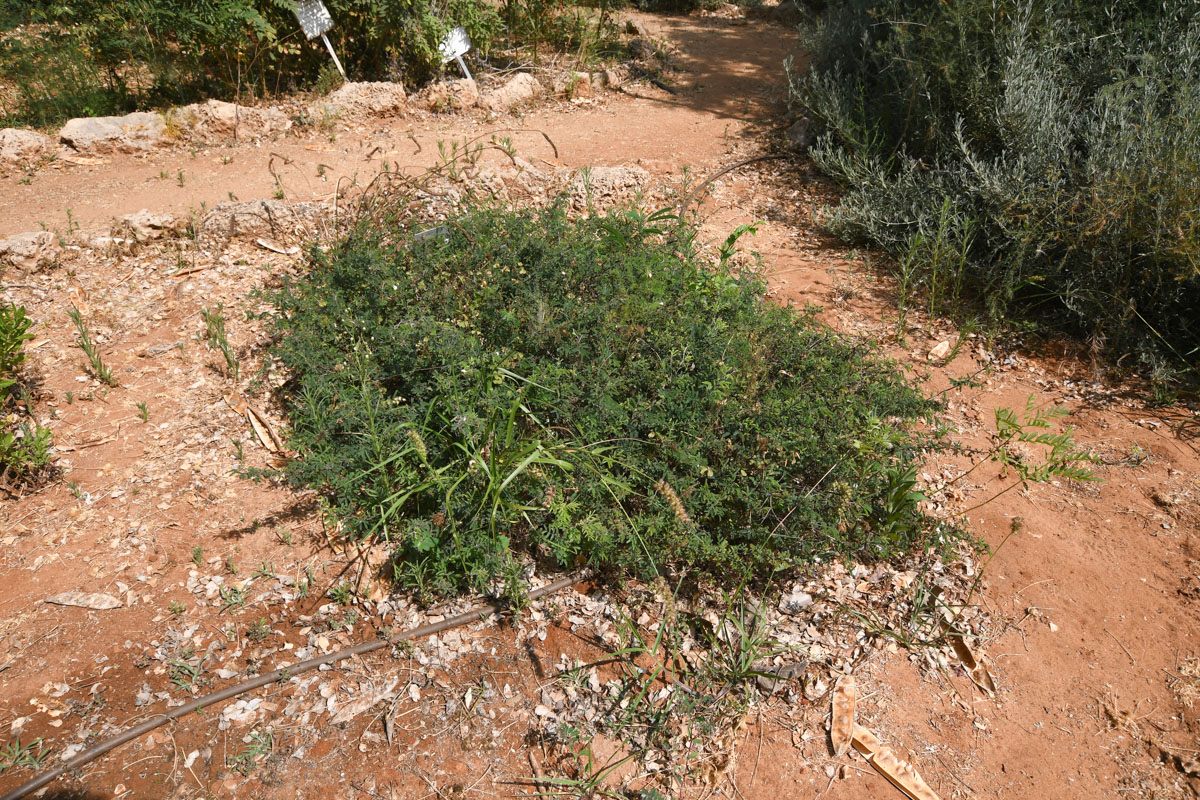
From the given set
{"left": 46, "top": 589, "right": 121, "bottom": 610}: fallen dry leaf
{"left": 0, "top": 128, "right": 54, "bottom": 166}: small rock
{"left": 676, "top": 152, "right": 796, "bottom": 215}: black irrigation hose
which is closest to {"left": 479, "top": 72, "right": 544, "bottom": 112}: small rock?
{"left": 676, "top": 152, "right": 796, "bottom": 215}: black irrigation hose

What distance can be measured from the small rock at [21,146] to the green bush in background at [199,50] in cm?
86

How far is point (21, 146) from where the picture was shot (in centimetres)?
569

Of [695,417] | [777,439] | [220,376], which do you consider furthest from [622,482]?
[220,376]

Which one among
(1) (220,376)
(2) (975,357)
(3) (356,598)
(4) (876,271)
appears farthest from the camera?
(4) (876,271)

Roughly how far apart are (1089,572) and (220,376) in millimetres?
4132

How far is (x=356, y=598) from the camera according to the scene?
112 inches

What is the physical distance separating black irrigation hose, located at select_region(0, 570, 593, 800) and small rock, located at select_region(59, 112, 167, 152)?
5187 millimetres

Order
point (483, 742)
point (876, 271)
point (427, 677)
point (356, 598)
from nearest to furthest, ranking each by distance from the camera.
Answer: point (483, 742) → point (427, 677) → point (356, 598) → point (876, 271)

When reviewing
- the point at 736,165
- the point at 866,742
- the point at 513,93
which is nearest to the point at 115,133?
the point at 513,93

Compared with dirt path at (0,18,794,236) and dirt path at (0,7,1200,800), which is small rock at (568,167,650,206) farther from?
dirt path at (0,7,1200,800)

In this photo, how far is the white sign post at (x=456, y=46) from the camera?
7156mm

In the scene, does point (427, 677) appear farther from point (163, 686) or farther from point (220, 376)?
point (220, 376)

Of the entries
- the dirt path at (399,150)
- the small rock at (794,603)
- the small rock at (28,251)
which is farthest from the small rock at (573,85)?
the small rock at (794,603)

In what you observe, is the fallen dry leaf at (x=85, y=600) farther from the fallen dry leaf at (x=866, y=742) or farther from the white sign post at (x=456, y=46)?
the white sign post at (x=456, y=46)
